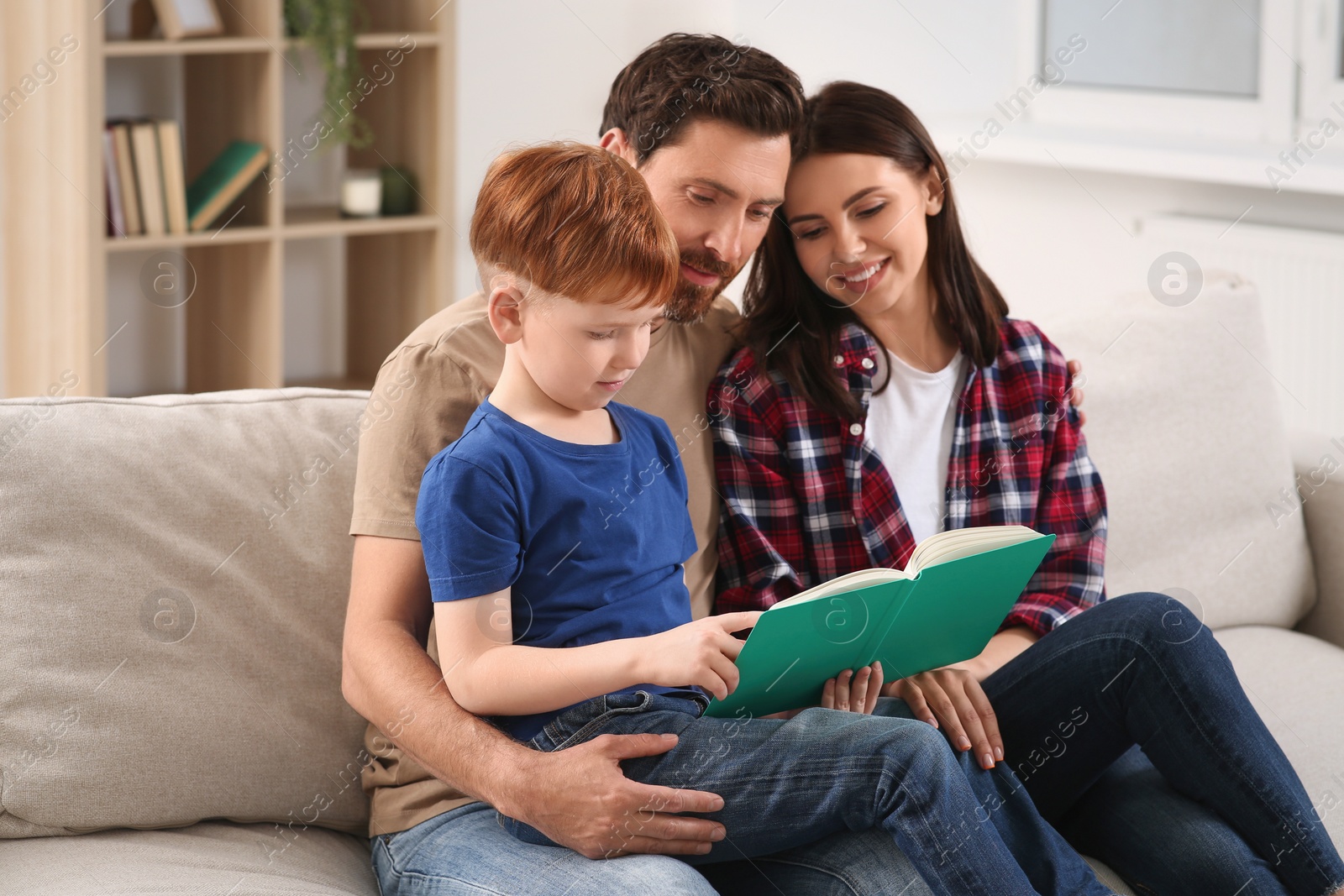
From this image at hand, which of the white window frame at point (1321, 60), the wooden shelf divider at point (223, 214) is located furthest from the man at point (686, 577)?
the white window frame at point (1321, 60)

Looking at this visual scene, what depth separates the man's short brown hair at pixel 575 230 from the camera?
1.11m

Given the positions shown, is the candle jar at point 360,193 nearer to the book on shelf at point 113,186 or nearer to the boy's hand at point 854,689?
the book on shelf at point 113,186

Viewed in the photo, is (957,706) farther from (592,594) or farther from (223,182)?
(223,182)

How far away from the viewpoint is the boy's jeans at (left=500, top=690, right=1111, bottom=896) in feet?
3.56

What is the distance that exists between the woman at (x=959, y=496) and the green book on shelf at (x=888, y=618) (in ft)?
0.22

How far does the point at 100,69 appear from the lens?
2.79 m

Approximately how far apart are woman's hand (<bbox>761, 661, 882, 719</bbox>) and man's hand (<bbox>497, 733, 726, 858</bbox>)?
176mm

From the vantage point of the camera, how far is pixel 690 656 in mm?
1068

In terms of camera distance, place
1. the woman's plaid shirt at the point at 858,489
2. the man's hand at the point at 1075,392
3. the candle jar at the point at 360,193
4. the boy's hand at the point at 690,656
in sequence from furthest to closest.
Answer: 1. the candle jar at the point at 360,193
2. the man's hand at the point at 1075,392
3. the woman's plaid shirt at the point at 858,489
4. the boy's hand at the point at 690,656

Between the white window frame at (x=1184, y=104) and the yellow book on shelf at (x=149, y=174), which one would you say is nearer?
the yellow book on shelf at (x=149, y=174)

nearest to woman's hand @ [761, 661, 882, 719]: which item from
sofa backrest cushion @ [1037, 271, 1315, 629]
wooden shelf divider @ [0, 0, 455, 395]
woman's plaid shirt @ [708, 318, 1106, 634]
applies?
woman's plaid shirt @ [708, 318, 1106, 634]

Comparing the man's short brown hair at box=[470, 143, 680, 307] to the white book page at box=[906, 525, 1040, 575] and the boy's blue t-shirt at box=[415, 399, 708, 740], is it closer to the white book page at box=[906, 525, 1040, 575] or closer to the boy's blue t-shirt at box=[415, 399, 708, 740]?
the boy's blue t-shirt at box=[415, 399, 708, 740]

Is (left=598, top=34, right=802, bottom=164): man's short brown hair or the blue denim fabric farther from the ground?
(left=598, top=34, right=802, bottom=164): man's short brown hair

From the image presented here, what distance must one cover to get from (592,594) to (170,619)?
18.3 inches
